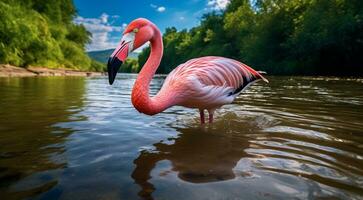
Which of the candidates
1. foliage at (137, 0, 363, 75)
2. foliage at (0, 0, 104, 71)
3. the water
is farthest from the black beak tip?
foliage at (137, 0, 363, 75)

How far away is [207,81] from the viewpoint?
503 centimetres

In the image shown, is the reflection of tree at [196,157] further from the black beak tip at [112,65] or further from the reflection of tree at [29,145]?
the black beak tip at [112,65]

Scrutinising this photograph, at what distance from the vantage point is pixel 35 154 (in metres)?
3.57

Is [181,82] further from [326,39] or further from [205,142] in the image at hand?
[326,39]

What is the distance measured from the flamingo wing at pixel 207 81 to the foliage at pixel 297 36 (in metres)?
29.5

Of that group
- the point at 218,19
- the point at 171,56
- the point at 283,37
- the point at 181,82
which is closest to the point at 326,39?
the point at 283,37

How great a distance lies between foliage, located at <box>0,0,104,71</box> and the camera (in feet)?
92.3

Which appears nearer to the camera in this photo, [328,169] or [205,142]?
[328,169]

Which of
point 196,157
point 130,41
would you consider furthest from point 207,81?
point 196,157

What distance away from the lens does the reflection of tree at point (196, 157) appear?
2.88m

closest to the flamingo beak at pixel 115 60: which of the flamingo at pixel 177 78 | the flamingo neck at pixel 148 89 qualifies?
the flamingo at pixel 177 78

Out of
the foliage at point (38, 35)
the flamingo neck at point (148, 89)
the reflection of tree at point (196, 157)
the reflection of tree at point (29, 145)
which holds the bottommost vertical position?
the reflection of tree at point (29, 145)

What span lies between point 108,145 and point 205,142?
1.31m

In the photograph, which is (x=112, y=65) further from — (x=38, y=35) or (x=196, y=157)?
(x=38, y=35)
